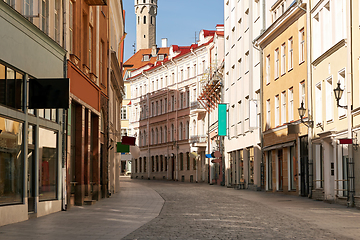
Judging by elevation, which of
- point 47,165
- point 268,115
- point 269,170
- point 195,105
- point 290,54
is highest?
point 195,105

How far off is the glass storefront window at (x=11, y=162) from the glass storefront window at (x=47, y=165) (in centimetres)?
175

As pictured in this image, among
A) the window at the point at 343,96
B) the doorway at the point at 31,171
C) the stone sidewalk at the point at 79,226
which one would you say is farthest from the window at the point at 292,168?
the doorway at the point at 31,171

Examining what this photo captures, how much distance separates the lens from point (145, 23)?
407ft

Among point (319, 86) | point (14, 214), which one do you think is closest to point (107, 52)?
point (319, 86)

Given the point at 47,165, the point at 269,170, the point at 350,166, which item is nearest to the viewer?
the point at 47,165

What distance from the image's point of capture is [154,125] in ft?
275

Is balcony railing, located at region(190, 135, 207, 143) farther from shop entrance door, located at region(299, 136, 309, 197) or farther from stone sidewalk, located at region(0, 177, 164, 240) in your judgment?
stone sidewalk, located at region(0, 177, 164, 240)

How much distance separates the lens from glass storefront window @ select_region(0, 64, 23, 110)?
46.5 feet

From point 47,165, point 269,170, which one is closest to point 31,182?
point 47,165

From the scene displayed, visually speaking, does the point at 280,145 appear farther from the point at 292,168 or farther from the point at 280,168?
the point at 280,168

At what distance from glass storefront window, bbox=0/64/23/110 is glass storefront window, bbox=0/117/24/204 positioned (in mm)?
472

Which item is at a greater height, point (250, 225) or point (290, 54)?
point (290, 54)

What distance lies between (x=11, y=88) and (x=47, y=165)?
3.76 metres

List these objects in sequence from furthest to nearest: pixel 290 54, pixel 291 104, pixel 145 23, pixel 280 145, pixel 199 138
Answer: pixel 145 23 < pixel 199 138 < pixel 280 145 < pixel 290 54 < pixel 291 104
